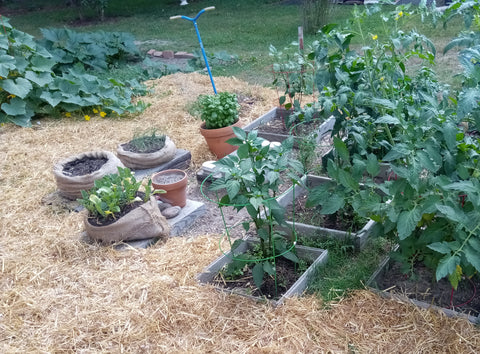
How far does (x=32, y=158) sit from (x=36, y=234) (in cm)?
169

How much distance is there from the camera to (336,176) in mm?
2877

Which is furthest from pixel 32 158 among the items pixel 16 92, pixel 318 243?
pixel 318 243

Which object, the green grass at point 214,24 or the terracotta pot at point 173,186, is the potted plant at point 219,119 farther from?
the green grass at point 214,24

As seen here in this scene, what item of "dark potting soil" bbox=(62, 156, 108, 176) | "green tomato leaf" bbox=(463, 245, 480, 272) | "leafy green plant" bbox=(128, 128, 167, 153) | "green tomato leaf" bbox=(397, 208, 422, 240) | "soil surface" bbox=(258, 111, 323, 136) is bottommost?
"soil surface" bbox=(258, 111, 323, 136)

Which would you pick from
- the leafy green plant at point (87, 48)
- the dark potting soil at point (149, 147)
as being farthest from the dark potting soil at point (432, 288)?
the leafy green plant at point (87, 48)

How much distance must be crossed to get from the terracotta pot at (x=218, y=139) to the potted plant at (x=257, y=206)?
1.69 meters

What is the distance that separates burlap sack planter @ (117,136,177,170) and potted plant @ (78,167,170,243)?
38.4 inches

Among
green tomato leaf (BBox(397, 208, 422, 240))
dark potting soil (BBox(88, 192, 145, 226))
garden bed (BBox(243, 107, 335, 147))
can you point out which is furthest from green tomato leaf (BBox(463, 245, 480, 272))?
garden bed (BBox(243, 107, 335, 147))

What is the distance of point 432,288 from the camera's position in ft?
9.78

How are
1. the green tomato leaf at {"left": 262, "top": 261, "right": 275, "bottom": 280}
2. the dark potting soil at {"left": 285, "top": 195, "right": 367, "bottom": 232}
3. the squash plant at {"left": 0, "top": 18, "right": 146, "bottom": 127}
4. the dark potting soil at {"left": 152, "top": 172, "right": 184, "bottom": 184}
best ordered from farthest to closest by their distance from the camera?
the squash plant at {"left": 0, "top": 18, "right": 146, "bottom": 127} < the dark potting soil at {"left": 152, "top": 172, "right": 184, "bottom": 184} < the dark potting soil at {"left": 285, "top": 195, "right": 367, "bottom": 232} < the green tomato leaf at {"left": 262, "top": 261, "right": 275, "bottom": 280}

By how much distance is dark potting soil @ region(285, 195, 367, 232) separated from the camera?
3.56m

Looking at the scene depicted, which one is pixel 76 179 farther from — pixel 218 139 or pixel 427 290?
Result: pixel 427 290

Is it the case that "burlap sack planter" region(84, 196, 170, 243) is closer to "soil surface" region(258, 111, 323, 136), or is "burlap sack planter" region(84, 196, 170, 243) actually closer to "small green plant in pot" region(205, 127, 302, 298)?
"small green plant in pot" region(205, 127, 302, 298)

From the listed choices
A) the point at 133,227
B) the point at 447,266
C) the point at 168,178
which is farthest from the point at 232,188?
the point at 168,178
